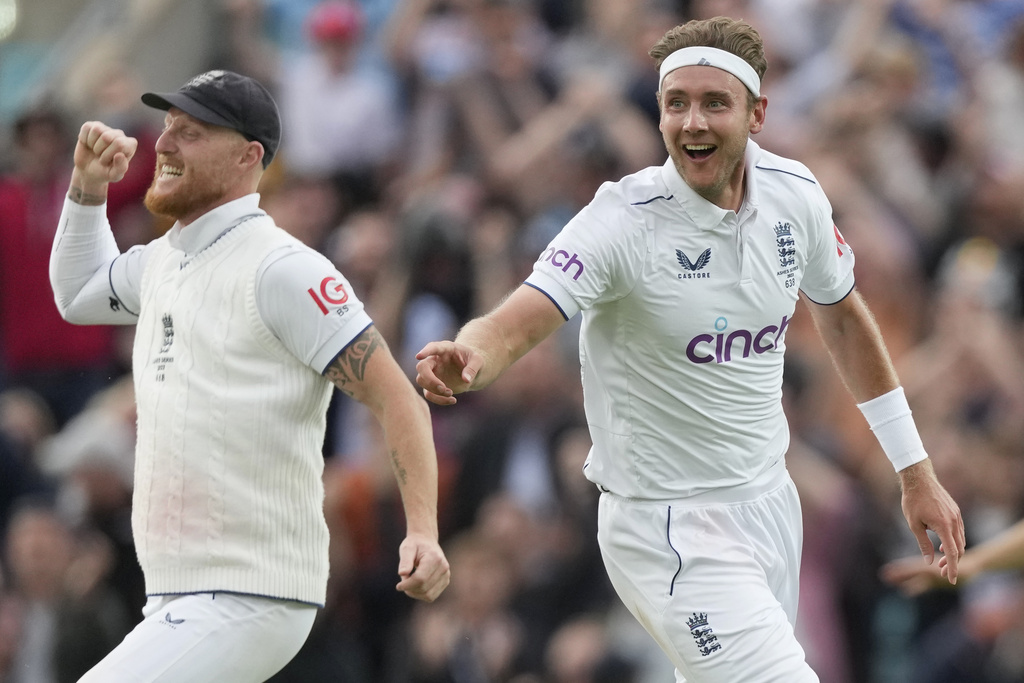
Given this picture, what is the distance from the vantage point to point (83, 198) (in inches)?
234

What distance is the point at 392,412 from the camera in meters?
5.11

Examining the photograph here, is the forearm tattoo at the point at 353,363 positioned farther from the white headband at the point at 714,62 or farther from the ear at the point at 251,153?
the white headband at the point at 714,62

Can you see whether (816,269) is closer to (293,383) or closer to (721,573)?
(721,573)

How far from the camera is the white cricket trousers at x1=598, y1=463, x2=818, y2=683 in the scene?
5242 millimetres

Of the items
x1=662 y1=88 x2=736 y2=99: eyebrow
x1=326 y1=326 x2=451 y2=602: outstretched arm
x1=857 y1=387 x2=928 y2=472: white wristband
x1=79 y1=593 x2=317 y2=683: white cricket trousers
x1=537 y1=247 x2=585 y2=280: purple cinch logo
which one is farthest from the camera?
x1=857 y1=387 x2=928 y2=472: white wristband

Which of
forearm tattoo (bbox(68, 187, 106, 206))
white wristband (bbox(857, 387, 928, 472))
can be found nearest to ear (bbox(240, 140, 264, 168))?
forearm tattoo (bbox(68, 187, 106, 206))

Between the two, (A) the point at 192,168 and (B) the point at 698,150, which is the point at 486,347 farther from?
(A) the point at 192,168

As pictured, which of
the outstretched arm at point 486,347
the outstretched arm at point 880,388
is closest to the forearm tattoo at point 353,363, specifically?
the outstretched arm at point 486,347

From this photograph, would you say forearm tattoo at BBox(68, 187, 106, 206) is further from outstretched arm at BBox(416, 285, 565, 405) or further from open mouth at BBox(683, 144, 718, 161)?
open mouth at BBox(683, 144, 718, 161)

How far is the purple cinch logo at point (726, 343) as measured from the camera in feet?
17.7

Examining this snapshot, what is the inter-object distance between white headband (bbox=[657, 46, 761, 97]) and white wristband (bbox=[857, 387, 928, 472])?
1278 millimetres

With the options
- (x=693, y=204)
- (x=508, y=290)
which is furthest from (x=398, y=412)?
(x=508, y=290)

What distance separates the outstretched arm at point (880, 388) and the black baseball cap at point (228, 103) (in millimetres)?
2112

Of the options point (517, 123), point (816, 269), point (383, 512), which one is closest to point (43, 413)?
point (383, 512)
